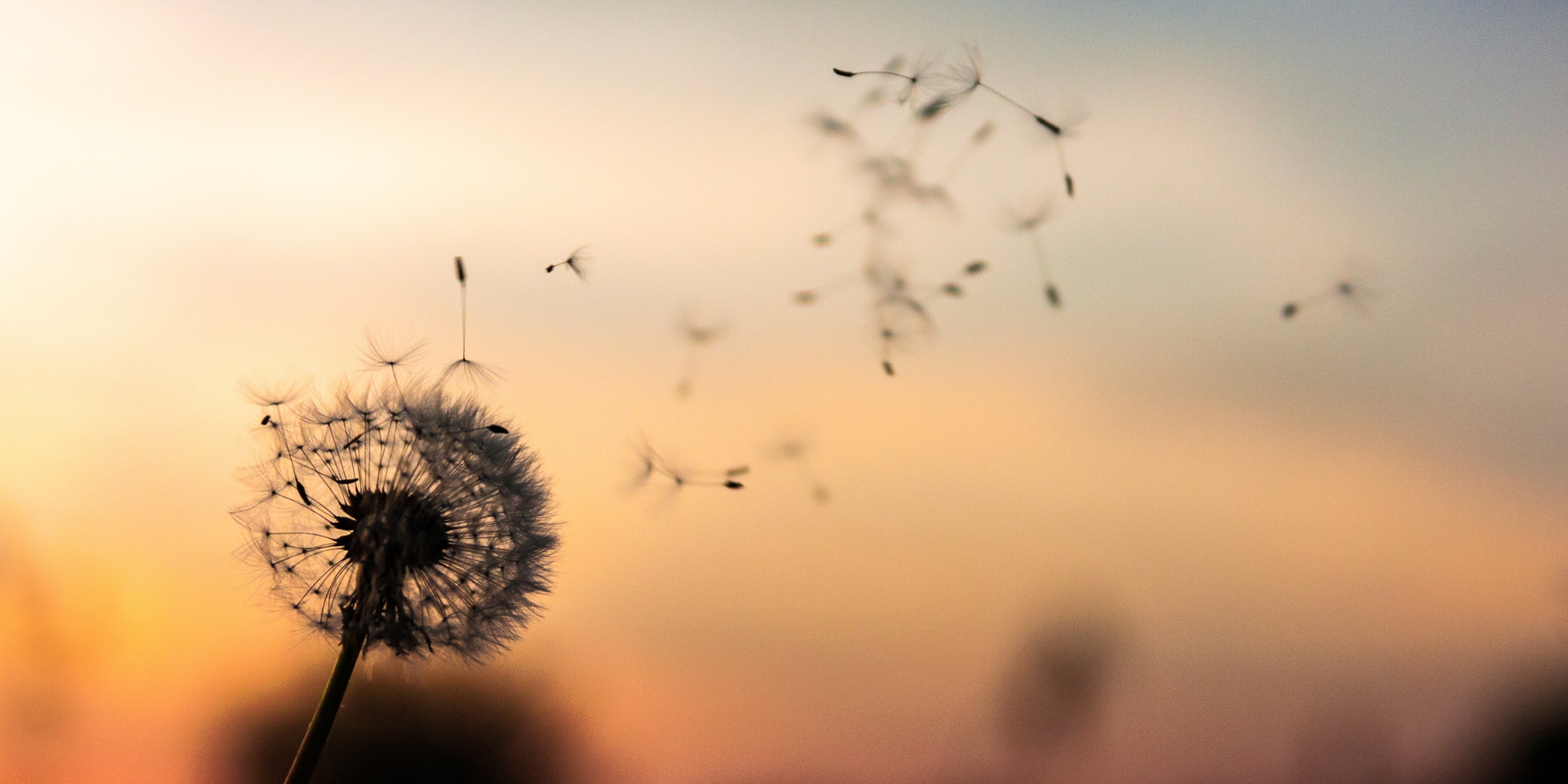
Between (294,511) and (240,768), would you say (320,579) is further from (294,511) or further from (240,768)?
(240,768)

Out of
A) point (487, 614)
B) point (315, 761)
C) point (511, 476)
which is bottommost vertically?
point (315, 761)

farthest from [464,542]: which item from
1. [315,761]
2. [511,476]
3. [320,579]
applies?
[315,761]

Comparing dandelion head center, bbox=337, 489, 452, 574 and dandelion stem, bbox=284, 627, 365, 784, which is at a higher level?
dandelion head center, bbox=337, 489, 452, 574

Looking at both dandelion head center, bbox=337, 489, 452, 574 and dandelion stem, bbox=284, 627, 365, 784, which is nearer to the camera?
dandelion stem, bbox=284, 627, 365, 784

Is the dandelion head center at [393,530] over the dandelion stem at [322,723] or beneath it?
over
